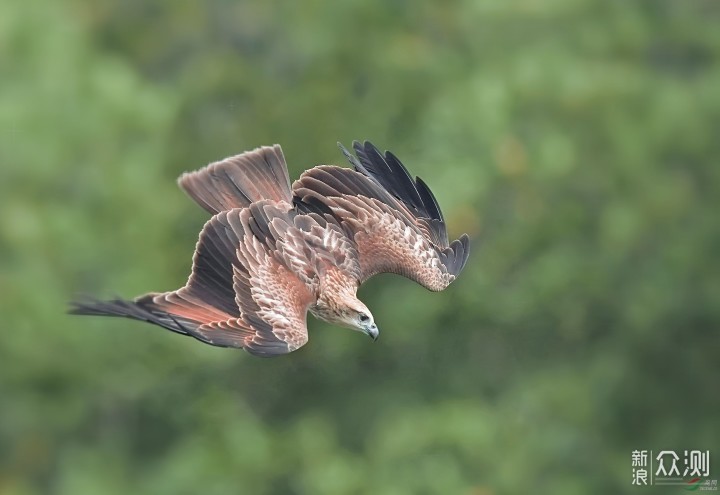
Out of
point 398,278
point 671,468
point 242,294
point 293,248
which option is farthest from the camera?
point 671,468

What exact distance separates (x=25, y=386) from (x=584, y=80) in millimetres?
8908

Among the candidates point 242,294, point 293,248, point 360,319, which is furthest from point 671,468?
point 242,294

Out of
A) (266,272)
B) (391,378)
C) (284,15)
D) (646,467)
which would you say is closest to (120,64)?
(284,15)

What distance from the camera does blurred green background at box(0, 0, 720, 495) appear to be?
874 inches

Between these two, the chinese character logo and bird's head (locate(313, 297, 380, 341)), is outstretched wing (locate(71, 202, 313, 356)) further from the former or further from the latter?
the chinese character logo

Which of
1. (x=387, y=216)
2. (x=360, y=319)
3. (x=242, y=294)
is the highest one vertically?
(x=387, y=216)

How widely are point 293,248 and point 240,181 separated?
0.65 metres

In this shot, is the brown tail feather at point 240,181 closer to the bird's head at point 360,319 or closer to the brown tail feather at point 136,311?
the bird's head at point 360,319

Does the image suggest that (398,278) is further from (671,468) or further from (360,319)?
(360,319)

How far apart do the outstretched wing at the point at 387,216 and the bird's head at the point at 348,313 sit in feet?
1.35

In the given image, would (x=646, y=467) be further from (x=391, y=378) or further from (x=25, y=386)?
(x=25, y=386)

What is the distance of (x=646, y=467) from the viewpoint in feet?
79.5

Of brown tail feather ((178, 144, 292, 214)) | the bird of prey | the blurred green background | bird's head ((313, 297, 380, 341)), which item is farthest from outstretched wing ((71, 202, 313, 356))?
the blurred green background

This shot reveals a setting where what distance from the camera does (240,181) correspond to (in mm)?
11320
